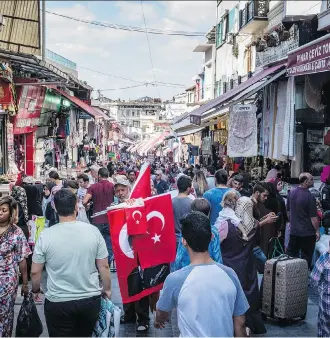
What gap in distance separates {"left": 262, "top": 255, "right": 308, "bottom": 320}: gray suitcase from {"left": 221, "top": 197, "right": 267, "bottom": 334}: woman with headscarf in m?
0.44

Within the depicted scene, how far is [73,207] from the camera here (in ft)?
14.8

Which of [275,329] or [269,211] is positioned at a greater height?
[269,211]

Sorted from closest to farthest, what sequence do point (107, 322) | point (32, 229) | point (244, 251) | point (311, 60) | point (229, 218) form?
1. point (107, 322)
2. point (229, 218)
3. point (244, 251)
4. point (311, 60)
5. point (32, 229)

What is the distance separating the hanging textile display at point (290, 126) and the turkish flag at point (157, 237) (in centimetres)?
437

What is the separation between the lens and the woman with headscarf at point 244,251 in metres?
5.91

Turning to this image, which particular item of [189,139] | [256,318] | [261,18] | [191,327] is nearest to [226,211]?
[256,318]

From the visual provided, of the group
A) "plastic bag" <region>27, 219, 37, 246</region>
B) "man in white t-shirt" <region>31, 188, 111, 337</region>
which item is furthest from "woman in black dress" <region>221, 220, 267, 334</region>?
"plastic bag" <region>27, 219, 37, 246</region>

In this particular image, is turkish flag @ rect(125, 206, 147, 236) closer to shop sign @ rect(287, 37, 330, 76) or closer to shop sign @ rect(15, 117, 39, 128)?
shop sign @ rect(287, 37, 330, 76)

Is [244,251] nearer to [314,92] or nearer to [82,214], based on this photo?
[82,214]

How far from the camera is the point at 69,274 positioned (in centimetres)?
435

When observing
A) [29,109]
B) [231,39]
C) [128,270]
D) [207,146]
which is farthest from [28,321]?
[231,39]

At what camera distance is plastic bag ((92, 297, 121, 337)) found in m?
4.48

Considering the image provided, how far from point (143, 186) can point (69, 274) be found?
208 centimetres

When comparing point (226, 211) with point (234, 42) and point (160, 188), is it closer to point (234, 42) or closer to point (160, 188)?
point (160, 188)
